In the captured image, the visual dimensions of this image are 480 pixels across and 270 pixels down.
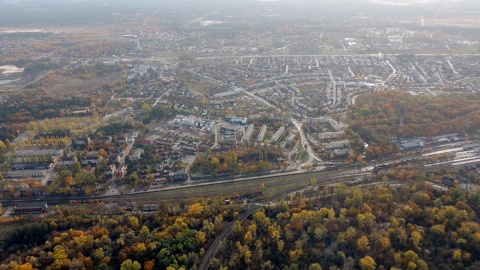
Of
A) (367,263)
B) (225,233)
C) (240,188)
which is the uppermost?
(240,188)

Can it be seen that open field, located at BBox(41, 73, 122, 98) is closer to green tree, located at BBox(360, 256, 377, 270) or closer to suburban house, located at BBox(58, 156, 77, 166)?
suburban house, located at BBox(58, 156, 77, 166)

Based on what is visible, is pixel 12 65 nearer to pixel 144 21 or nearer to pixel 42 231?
pixel 144 21

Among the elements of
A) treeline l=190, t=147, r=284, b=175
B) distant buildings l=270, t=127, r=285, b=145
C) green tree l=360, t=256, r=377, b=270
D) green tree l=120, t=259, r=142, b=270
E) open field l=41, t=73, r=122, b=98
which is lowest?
green tree l=360, t=256, r=377, b=270

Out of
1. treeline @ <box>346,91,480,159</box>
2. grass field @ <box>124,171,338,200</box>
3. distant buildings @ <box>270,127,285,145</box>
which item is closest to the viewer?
grass field @ <box>124,171,338,200</box>

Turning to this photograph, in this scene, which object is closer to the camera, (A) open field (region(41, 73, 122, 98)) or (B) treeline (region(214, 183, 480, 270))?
(B) treeline (region(214, 183, 480, 270))

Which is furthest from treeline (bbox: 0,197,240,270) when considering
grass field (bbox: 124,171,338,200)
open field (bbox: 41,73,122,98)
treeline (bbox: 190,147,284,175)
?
open field (bbox: 41,73,122,98)

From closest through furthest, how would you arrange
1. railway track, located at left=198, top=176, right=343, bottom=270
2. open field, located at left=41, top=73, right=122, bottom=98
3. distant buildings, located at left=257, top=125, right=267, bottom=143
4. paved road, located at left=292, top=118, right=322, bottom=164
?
railway track, located at left=198, top=176, right=343, bottom=270, paved road, located at left=292, top=118, right=322, bottom=164, distant buildings, located at left=257, top=125, right=267, bottom=143, open field, located at left=41, top=73, right=122, bottom=98

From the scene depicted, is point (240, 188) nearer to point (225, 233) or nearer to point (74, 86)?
point (225, 233)

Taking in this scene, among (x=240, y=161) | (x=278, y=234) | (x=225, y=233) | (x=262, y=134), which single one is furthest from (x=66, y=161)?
(x=278, y=234)

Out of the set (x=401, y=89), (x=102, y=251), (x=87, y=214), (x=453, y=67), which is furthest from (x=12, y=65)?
(x=453, y=67)
